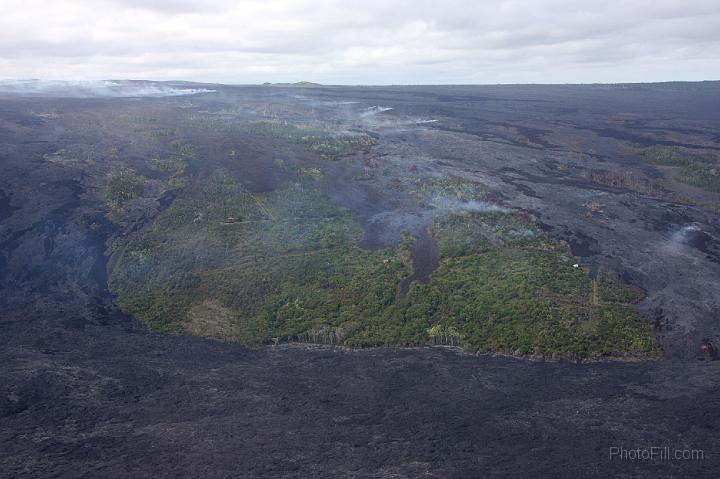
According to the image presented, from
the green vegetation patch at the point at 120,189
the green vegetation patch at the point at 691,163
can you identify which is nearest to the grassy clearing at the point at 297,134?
the green vegetation patch at the point at 120,189

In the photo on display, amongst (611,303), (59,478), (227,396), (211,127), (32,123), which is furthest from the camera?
(211,127)

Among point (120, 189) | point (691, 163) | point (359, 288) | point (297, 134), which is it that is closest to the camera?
point (359, 288)

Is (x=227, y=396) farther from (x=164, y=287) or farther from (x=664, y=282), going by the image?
(x=664, y=282)

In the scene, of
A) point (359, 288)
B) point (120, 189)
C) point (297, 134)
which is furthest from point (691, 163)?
point (120, 189)

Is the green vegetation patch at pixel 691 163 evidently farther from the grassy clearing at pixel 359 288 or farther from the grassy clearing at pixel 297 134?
the grassy clearing at pixel 297 134

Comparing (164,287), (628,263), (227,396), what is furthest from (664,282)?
(164,287)

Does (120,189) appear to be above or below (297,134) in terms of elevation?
below

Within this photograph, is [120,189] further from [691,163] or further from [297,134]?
[691,163]

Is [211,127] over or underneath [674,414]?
over

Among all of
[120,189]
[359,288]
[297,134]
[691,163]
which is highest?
[297,134]
